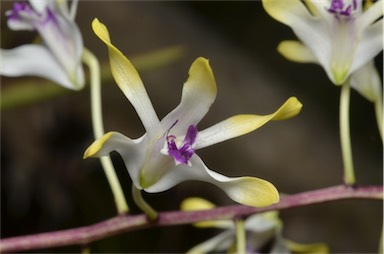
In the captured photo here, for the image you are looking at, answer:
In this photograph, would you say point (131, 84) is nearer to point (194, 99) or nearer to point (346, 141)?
point (194, 99)

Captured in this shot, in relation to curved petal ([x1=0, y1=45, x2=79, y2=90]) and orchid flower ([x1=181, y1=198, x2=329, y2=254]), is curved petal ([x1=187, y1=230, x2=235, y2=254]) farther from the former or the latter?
curved petal ([x1=0, y1=45, x2=79, y2=90])

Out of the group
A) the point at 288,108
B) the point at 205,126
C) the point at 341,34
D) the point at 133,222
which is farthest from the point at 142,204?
the point at 205,126

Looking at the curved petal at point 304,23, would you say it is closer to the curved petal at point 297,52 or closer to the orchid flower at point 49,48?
the curved petal at point 297,52

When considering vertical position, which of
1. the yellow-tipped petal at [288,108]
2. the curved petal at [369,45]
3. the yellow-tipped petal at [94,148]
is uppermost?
the curved petal at [369,45]

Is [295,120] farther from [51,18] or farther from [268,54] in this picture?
[51,18]

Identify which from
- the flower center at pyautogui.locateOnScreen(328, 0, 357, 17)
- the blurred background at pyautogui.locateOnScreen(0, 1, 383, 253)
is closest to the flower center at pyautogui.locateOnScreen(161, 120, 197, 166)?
the flower center at pyautogui.locateOnScreen(328, 0, 357, 17)

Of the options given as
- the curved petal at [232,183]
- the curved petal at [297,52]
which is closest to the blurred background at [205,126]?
the curved petal at [297,52]
